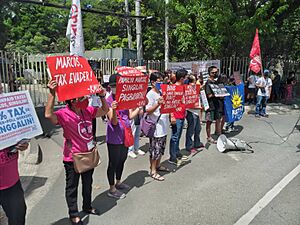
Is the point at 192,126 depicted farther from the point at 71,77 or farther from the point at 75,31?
the point at 71,77

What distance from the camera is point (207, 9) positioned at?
11.9m

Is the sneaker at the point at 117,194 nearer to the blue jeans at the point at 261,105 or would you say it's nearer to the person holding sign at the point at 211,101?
the person holding sign at the point at 211,101

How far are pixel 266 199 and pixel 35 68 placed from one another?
9.81 metres

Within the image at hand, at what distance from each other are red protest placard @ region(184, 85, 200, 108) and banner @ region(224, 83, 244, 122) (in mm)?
1663

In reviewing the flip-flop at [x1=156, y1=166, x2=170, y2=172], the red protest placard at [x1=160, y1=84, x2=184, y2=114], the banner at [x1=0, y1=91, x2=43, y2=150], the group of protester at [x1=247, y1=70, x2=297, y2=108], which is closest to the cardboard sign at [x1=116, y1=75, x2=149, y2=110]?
the red protest placard at [x1=160, y1=84, x2=184, y2=114]

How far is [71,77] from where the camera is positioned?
2.92m

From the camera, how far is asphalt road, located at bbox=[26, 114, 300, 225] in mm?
3430

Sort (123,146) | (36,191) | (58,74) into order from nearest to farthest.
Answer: (58,74) → (123,146) → (36,191)

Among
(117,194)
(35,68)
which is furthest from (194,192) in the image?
(35,68)

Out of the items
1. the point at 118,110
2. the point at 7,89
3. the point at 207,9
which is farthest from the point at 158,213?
the point at 207,9

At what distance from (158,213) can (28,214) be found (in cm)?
166

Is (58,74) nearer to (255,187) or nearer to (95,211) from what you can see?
(95,211)

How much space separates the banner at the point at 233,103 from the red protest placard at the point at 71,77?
14.9 ft

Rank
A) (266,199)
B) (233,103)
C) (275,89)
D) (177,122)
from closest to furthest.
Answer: (266,199) → (177,122) → (233,103) → (275,89)
